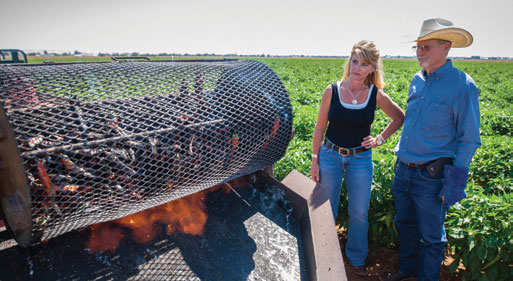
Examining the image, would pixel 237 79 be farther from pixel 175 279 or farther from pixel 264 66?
pixel 175 279

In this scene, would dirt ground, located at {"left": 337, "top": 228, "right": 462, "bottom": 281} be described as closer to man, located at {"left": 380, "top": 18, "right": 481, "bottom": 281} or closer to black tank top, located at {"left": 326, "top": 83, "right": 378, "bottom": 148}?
man, located at {"left": 380, "top": 18, "right": 481, "bottom": 281}

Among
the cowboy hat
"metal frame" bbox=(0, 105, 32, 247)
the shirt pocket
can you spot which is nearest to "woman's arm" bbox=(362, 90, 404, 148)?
the shirt pocket

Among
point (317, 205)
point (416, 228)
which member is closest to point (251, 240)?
point (317, 205)

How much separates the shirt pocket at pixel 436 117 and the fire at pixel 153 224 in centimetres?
182

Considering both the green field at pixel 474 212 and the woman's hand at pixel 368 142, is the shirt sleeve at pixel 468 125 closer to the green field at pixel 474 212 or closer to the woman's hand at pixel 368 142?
the woman's hand at pixel 368 142

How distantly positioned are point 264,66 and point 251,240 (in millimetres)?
1539

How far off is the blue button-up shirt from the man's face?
47mm

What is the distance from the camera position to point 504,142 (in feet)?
15.5

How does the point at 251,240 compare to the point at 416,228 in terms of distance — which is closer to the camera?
the point at 251,240

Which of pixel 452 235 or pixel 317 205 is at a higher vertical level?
pixel 317 205

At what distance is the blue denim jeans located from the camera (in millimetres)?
2242

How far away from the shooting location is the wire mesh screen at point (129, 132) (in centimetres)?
153

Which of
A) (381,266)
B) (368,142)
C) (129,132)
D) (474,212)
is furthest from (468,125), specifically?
(129,132)

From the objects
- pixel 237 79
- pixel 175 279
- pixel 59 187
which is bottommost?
pixel 175 279
